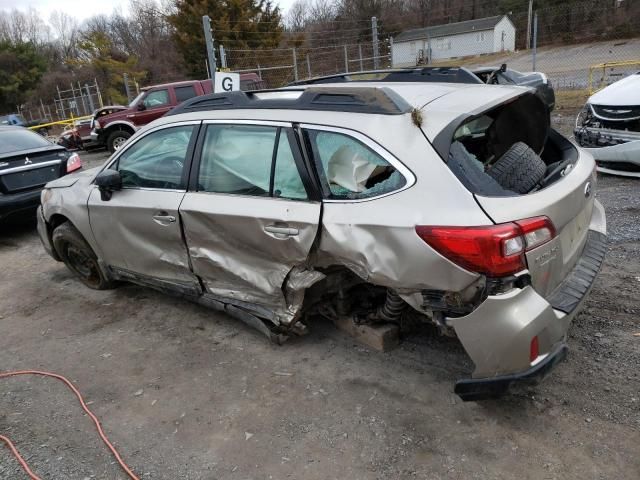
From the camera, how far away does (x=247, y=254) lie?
128 inches

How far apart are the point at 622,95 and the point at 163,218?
225 inches

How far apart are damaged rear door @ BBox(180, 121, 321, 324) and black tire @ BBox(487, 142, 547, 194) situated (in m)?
1.02

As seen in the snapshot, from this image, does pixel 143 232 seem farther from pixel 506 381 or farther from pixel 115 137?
pixel 115 137

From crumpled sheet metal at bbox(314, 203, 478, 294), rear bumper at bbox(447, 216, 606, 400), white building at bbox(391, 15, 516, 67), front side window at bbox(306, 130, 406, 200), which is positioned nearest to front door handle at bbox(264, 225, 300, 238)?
crumpled sheet metal at bbox(314, 203, 478, 294)

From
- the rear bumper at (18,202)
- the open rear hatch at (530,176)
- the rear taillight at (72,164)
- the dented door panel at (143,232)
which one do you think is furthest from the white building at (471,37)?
the dented door panel at (143,232)

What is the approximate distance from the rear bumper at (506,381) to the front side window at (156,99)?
13759 millimetres

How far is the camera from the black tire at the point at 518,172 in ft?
9.02

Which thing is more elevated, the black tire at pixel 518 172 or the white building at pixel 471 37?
the white building at pixel 471 37

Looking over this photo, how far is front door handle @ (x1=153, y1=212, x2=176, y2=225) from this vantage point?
139 inches

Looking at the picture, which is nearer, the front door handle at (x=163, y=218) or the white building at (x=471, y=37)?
the front door handle at (x=163, y=218)

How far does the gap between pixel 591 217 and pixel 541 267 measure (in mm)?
1059

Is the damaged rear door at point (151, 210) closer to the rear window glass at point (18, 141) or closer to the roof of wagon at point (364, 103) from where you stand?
the roof of wagon at point (364, 103)

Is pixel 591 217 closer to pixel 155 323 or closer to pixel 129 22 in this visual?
pixel 155 323

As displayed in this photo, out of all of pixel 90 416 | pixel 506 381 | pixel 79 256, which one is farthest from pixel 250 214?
pixel 79 256
